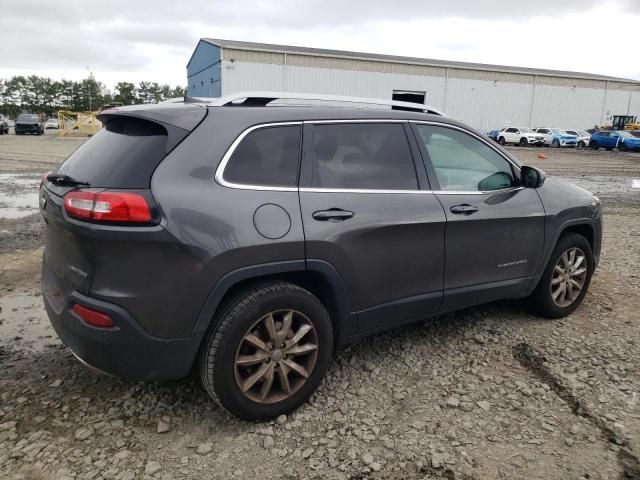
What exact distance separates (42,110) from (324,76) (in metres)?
72.1

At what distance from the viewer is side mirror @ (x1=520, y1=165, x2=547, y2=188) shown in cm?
397

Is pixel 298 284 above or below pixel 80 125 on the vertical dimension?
below

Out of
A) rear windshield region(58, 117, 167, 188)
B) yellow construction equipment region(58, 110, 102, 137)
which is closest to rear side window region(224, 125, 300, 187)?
rear windshield region(58, 117, 167, 188)

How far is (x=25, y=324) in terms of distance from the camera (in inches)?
161

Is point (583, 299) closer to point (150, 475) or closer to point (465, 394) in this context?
point (465, 394)

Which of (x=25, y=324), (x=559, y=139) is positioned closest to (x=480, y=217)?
(x=25, y=324)

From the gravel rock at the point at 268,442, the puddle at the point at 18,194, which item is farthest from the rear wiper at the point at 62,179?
the puddle at the point at 18,194

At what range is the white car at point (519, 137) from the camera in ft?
131

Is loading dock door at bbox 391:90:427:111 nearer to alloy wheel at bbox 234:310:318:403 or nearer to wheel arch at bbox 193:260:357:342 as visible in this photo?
wheel arch at bbox 193:260:357:342

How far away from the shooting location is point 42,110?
92.0 metres

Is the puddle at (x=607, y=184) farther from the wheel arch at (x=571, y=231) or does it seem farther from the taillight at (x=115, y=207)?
the taillight at (x=115, y=207)

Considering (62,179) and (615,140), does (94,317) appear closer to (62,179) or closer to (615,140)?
(62,179)

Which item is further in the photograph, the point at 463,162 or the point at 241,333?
the point at 463,162

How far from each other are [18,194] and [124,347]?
905cm
